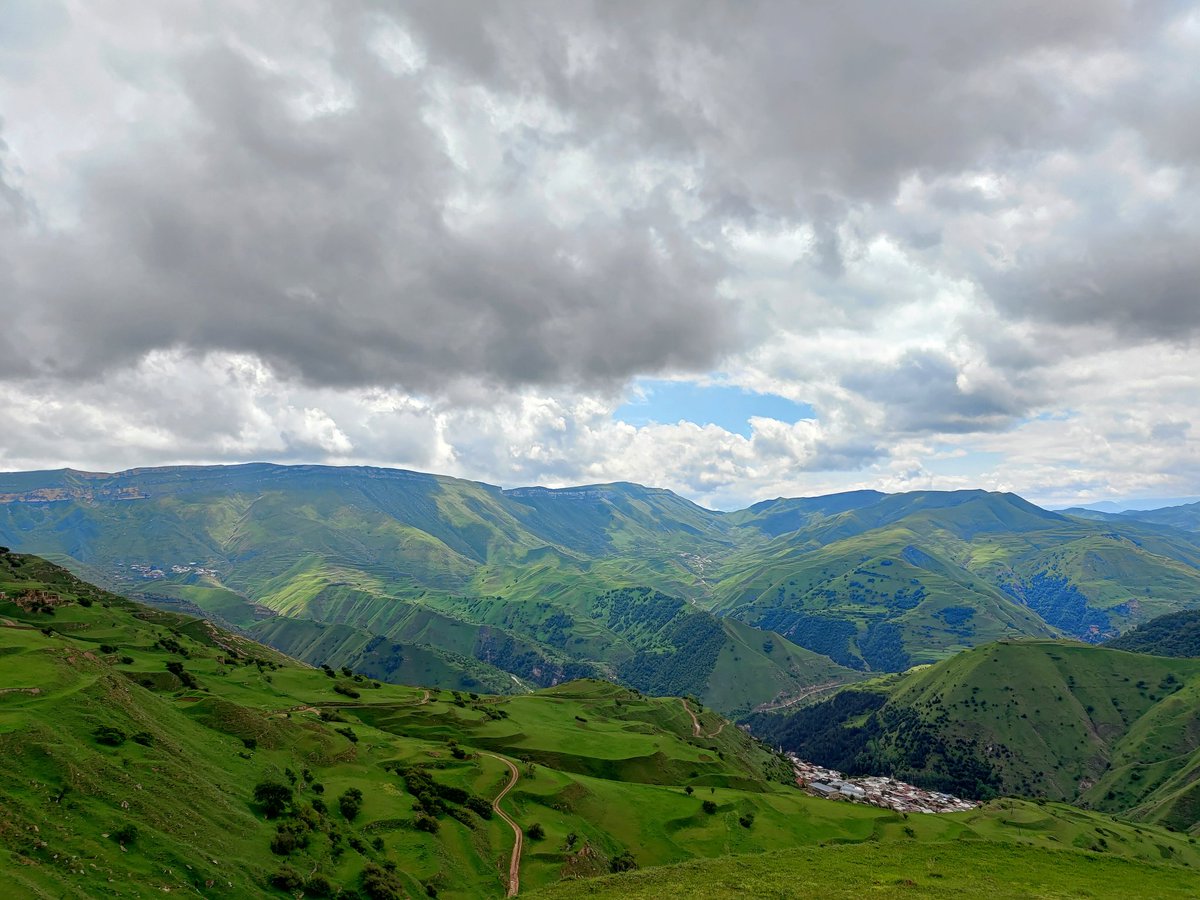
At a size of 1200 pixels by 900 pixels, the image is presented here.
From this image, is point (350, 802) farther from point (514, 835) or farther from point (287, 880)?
point (514, 835)

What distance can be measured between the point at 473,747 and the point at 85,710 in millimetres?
103588

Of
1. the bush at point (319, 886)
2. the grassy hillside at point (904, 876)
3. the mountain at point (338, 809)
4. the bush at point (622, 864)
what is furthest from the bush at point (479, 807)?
the bush at point (319, 886)

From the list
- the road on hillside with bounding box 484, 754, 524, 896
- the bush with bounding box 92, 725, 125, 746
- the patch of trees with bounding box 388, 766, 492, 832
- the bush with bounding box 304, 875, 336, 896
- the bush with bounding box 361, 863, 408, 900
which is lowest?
the road on hillside with bounding box 484, 754, 524, 896

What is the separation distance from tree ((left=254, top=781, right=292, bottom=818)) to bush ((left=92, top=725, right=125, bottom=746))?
60.3 ft

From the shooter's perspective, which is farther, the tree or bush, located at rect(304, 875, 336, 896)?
the tree

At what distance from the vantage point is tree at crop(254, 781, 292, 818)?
80.4 m

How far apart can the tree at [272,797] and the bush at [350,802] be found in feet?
30.8

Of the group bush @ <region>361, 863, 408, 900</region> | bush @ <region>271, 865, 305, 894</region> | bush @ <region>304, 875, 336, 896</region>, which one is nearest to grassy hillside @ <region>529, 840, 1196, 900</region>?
bush @ <region>361, 863, 408, 900</region>

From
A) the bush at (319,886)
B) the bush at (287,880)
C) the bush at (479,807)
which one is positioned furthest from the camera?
the bush at (479,807)

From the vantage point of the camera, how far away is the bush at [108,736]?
7000 cm

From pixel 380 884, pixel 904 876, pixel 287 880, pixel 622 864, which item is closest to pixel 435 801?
pixel 380 884

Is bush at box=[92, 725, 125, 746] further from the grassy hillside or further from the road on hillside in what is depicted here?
the road on hillside

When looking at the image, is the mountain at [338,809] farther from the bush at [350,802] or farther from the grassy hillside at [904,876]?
the grassy hillside at [904,876]

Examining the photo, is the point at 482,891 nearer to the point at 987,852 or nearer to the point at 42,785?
the point at 42,785
